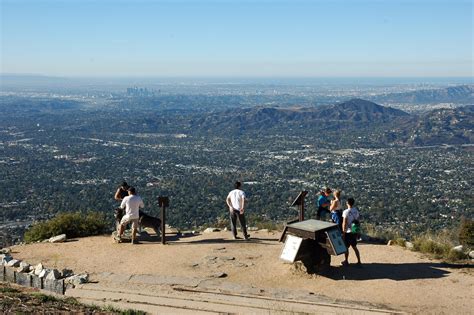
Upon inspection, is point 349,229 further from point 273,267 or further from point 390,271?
point 273,267

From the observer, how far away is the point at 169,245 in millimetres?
13914

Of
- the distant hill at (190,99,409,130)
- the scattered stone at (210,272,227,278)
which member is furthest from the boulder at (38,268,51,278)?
the distant hill at (190,99,409,130)

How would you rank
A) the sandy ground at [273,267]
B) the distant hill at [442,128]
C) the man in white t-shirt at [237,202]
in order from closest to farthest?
1. the sandy ground at [273,267]
2. the man in white t-shirt at [237,202]
3. the distant hill at [442,128]

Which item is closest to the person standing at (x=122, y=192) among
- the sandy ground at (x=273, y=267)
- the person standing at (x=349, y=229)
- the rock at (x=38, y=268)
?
the sandy ground at (x=273, y=267)

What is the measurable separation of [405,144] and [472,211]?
52618 millimetres

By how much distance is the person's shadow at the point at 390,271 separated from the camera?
1140 centimetres

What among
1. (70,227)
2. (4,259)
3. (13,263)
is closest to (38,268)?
(13,263)

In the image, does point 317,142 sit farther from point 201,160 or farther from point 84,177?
point 84,177

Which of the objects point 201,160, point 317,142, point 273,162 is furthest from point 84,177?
point 317,142

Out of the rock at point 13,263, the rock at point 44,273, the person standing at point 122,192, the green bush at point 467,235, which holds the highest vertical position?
the person standing at point 122,192

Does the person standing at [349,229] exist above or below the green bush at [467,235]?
above

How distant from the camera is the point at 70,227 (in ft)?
50.6

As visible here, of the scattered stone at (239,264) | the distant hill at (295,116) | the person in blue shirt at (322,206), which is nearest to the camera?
the scattered stone at (239,264)

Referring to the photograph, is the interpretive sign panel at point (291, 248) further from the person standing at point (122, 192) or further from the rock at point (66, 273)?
the person standing at point (122, 192)
